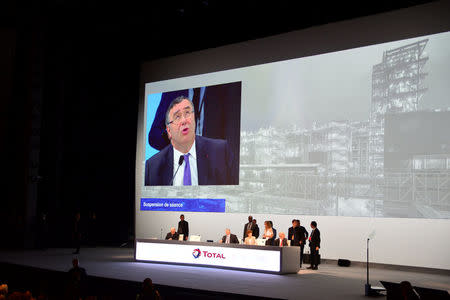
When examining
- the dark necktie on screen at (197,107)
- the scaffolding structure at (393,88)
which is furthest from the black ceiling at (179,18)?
the dark necktie on screen at (197,107)

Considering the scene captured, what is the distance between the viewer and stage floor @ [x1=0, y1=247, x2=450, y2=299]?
24.0 feet

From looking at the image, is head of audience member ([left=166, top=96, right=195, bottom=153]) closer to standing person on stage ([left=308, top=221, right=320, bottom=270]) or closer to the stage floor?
the stage floor

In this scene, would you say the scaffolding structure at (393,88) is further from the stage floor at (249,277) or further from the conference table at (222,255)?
the conference table at (222,255)

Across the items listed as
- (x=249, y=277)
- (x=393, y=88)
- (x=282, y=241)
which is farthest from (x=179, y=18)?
(x=249, y=277)

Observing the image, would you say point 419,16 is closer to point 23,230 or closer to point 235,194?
point 235,194

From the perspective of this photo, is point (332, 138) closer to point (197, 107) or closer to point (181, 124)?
point (197, 107)

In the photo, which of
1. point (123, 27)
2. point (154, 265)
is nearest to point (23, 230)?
point (154, 265)

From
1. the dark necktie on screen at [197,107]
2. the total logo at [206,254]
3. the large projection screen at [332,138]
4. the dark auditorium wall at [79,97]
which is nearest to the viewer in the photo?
the total logo at [206,254]

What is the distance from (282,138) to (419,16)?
156 inches

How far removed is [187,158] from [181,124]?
96 cm

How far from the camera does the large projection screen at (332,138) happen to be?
33.9 ft

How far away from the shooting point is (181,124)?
14.3 m
